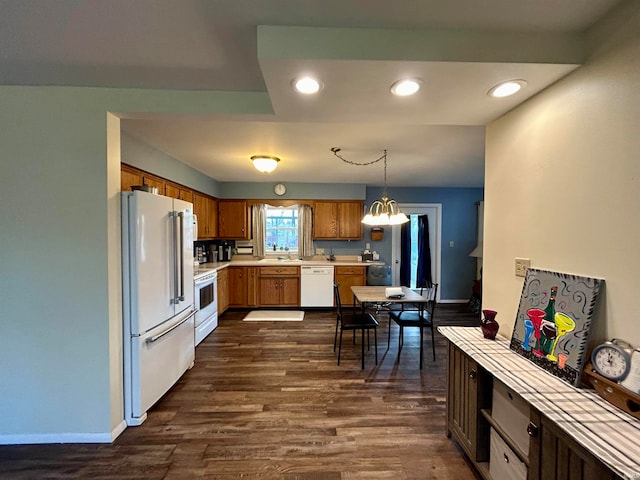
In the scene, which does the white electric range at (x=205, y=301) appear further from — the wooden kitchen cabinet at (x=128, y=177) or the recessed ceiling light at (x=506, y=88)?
the recessed ceiling light at (x=506, y=88)

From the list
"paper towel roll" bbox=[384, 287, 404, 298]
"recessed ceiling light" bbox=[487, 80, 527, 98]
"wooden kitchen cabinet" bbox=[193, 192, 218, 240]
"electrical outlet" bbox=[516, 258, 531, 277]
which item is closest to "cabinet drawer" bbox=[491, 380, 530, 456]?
"electrical outlet" bbox=[516, 258, 531, 277]

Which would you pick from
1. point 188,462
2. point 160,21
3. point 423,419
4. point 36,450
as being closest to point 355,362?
point 423,419

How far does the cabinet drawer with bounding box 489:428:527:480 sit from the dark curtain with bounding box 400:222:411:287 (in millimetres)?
4597

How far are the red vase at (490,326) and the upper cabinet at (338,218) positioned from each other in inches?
153

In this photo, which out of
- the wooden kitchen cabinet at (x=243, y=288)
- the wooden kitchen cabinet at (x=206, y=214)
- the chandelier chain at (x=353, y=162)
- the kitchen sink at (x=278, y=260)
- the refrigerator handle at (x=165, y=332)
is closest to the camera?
the refrigerator handle at (x=165, y=332)

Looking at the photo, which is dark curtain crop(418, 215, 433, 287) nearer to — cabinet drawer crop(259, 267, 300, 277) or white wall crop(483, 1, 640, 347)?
cabinet drawer crop(259, 267, 300, 277)

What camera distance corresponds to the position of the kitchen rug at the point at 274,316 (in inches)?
187

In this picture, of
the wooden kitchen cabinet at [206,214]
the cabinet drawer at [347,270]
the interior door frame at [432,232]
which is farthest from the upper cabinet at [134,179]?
the interior door frame at [432,232]

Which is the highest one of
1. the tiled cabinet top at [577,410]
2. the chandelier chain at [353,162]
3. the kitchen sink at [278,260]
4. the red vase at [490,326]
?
the chandelier chain at [353,162]

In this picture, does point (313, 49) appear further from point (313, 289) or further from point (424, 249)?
point (424, 249)

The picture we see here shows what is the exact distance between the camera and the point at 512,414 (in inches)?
54.4

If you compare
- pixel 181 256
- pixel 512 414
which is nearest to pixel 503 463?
pixel 512 414

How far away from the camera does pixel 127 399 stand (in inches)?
84.4

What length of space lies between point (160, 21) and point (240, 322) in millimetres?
4129
